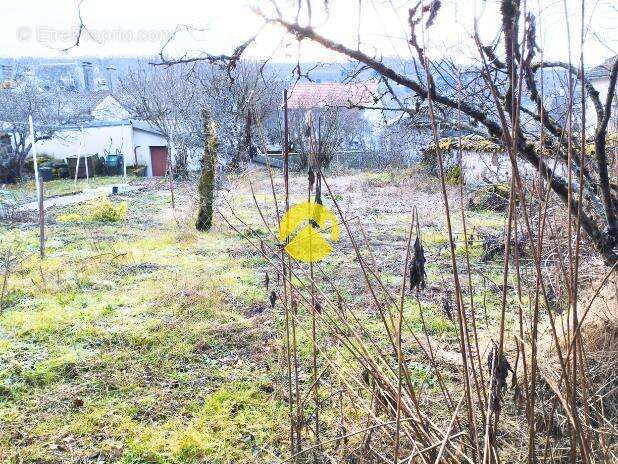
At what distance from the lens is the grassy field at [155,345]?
106 inches

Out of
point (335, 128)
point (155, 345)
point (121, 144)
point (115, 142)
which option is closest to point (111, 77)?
point (115, 142)

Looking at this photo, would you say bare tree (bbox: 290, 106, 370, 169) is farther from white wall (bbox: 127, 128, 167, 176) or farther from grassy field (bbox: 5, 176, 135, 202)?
white wall (bbox: 127, 128, 167, 176)

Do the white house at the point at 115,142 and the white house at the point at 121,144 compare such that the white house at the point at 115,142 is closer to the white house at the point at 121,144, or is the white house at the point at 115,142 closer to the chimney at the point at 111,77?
the white house at the point at 121,144

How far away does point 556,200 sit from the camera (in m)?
2.90

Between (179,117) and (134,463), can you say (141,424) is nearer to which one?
(134,463)

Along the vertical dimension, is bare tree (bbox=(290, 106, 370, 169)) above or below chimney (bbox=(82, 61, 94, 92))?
below

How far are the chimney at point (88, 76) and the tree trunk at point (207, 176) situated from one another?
25592 mm

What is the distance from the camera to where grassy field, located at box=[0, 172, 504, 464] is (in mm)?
2699

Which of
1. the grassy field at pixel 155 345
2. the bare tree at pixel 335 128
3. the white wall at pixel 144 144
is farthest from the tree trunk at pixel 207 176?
the white wall at pixel 144 144

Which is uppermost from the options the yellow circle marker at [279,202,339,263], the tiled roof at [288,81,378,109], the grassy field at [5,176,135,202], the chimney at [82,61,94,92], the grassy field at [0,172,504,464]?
the chimney at [82,61,94,92]

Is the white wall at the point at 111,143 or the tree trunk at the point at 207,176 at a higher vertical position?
the white wall at the point at 111,143

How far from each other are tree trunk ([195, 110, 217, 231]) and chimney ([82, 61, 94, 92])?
25592mm

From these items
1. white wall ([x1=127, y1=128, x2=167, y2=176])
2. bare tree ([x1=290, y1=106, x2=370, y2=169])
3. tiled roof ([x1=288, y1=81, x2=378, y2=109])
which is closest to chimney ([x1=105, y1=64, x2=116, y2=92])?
white wall ([x1=127, y1=128, x2=167, y2=176])

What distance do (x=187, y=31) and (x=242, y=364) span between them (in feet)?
7.54
